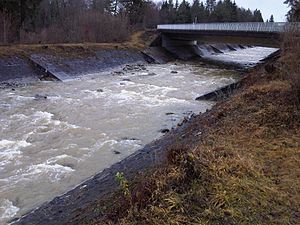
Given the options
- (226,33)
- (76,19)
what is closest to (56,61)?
(226,33)

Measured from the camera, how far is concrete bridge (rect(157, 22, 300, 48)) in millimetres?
34906

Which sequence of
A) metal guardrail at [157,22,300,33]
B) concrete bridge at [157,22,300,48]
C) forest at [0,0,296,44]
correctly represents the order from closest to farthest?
metal guardrail at [157,22,300,33] → concrete bridge at [157,22,300,48] → forest at [0,0,296,44]

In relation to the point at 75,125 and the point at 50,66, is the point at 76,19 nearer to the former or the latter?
the point at 50,66

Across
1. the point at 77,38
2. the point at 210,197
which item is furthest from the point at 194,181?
the point at 77,38

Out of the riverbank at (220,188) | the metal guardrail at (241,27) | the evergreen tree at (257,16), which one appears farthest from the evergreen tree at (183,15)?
the riverbank at (220,188)

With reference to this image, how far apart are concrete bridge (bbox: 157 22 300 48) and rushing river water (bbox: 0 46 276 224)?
8.21 m

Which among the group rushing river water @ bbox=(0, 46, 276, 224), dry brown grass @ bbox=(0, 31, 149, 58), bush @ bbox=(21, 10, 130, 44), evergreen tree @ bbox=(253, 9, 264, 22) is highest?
evergreen tree @ bbox=(253, 9, 264, 22)

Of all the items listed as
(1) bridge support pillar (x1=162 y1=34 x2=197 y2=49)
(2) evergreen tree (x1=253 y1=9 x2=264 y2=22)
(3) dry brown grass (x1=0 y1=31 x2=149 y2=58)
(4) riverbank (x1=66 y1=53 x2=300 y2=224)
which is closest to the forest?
(3) dry brown grass (x1=0 y1=31 x2=149 y2=58)

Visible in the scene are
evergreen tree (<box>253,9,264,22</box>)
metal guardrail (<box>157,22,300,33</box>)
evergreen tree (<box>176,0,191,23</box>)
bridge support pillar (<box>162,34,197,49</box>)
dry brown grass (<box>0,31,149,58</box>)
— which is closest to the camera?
dry brown grass (<box>0,31,149,58</box>)

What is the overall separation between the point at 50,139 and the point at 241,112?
23.2 feet

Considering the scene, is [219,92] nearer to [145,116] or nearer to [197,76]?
[145,116]

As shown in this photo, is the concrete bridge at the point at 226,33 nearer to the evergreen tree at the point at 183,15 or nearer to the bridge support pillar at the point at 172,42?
the bridge support pillar at the point at 172,42

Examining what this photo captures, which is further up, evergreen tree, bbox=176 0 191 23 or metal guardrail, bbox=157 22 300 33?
evergreen tree, bbox=176 0 191 23

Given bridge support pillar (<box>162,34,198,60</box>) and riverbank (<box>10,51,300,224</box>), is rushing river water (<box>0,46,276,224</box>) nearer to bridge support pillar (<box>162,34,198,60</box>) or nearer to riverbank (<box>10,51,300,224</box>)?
riverbank (<box>10,51,300,224</box>)
